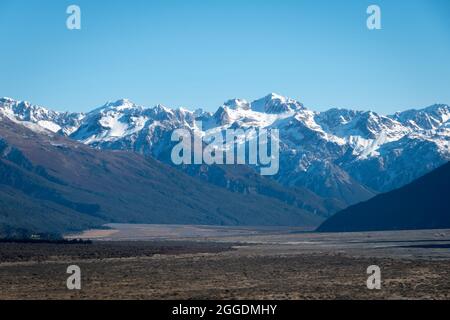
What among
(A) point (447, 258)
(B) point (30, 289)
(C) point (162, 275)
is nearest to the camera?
(B) point (30, 289)

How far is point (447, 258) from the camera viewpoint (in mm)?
110188

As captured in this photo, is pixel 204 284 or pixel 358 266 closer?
pixel 204 284

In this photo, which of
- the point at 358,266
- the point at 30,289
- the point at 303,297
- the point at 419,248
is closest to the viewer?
the point at 303,297
